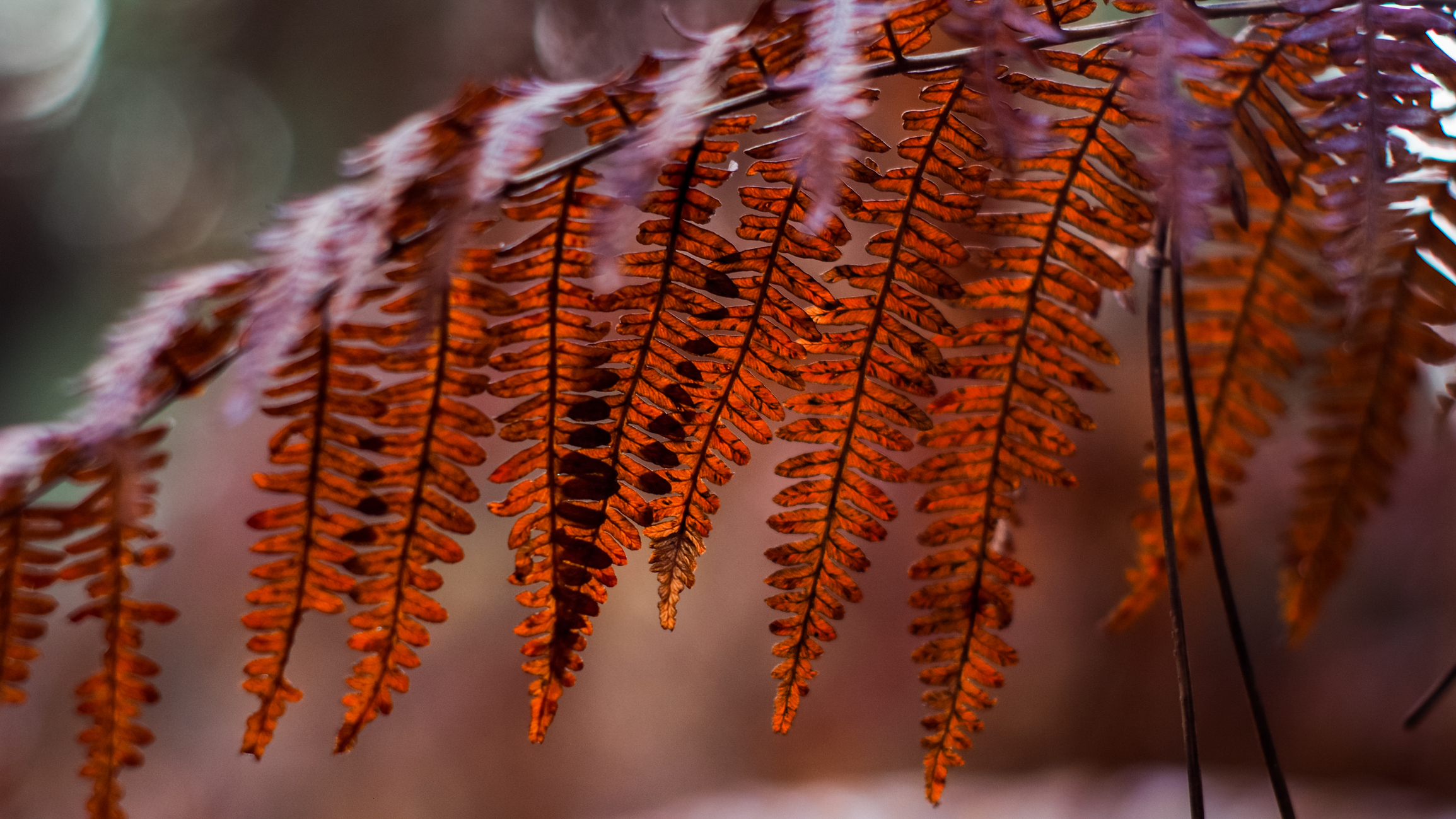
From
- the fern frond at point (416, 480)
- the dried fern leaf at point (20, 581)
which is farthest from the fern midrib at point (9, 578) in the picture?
the fern frond at point (416, 480)

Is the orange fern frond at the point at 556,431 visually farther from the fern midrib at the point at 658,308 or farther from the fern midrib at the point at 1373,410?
the fern midrib at the point at 1373,410

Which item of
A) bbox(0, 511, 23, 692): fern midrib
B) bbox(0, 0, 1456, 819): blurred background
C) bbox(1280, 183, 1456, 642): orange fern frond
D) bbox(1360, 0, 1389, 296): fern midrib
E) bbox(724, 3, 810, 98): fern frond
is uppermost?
bbox(724, 3, 810, 98): fern frond

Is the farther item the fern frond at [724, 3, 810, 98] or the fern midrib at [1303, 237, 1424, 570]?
the fern midrib at [1303, 237, 1424, 570]

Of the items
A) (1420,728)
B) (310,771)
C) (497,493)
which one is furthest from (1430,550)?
(310,771)

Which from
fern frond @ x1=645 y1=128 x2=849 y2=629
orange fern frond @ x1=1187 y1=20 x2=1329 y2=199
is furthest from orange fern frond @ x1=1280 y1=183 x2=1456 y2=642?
fern frond @ x1=645 y1=128 x2=849 y2=629

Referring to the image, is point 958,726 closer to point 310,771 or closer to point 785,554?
point 785,554

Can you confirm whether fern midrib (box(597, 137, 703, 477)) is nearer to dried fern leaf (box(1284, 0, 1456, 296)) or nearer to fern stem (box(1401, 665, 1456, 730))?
dried fern leaf (box(1284, 0, 1456, 296))
